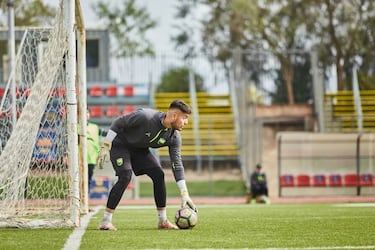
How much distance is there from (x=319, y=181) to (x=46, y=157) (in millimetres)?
14530

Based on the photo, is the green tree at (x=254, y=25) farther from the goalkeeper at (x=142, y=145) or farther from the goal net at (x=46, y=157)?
the goalkeeper at (x=142, y=145)

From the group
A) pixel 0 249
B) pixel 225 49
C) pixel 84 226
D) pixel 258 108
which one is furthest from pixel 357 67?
pixel 0 249

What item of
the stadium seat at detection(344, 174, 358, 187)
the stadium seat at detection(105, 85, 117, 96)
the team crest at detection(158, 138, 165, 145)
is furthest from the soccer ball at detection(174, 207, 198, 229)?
the stadium seat at detection(105, 85, 117, 96)

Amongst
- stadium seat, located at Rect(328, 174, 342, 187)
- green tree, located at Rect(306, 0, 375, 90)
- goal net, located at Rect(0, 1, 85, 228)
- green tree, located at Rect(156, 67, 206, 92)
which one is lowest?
stadium seat, located at Rect(328, 174, 342, 187)

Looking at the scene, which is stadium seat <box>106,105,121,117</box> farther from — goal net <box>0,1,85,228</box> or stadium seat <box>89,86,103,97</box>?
goal net <box>0,1,85,228</box>

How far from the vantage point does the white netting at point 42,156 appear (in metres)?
11.9

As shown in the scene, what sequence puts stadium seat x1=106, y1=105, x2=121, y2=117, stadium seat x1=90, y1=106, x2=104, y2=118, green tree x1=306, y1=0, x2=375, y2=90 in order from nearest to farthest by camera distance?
1. stadium seat x1=106, y1=105, x2=121, y2=117
2. stadium seat x1=90, y1=106, x2=104, y2=118
3. green tree x1=306, y1=0, x2=375, y2=90

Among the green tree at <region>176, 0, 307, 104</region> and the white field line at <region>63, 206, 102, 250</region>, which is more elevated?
the green tree at <region>176, 0, 307, 104</region>

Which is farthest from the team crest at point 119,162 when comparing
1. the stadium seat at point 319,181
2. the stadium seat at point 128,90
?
the stadium seat at point 128,90

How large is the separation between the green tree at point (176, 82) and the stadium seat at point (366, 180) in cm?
826

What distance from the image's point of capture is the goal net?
37.1ft

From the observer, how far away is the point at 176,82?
3384 cm

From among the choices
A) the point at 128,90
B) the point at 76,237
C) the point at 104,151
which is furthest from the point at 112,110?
the point at 76,237

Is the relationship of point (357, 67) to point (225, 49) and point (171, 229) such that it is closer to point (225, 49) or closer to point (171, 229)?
point (225, 49)
